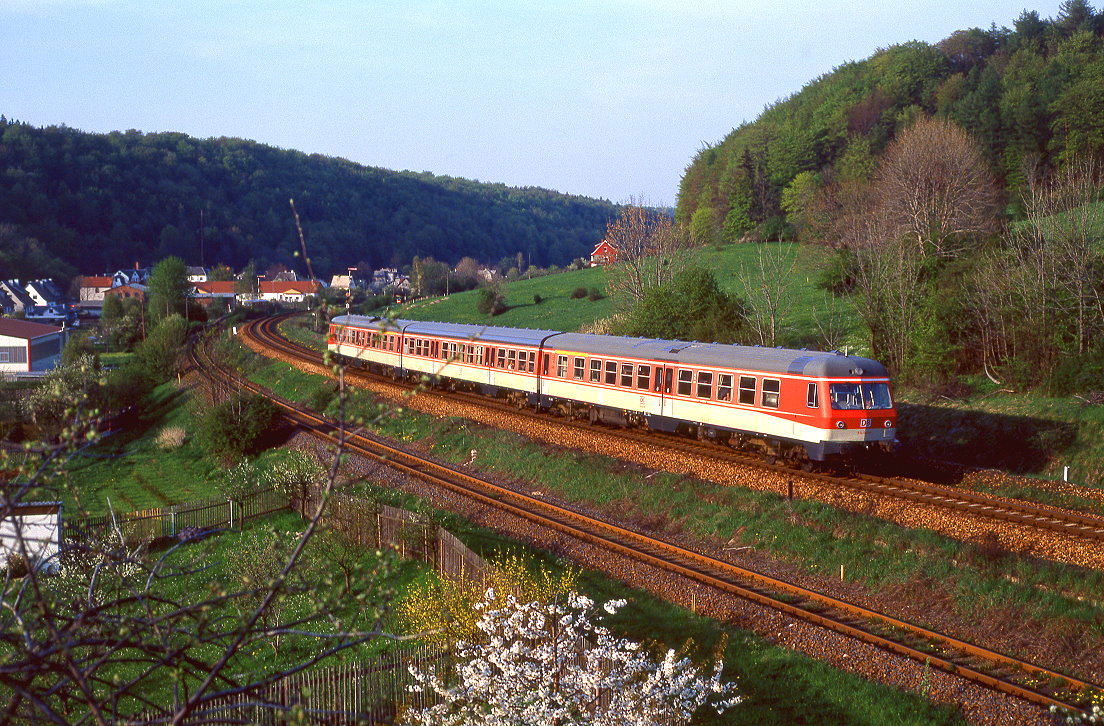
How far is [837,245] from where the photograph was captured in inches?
1868

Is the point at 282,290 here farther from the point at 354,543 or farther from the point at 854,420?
the point at 854,420

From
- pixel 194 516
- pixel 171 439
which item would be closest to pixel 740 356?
pixel 194 516

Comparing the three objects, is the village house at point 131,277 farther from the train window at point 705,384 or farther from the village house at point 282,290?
the train window at point 705,384

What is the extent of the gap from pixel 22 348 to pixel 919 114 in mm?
73642

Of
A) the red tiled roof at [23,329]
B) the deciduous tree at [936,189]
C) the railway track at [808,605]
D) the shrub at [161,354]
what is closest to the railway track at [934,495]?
the railway track at [808,605]

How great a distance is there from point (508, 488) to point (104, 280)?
120m

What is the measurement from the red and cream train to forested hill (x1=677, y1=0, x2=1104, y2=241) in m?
39.5

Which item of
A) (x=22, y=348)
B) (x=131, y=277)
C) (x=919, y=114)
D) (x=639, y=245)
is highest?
(x=919, y=114)

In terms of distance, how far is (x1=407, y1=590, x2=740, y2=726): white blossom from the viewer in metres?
9.07

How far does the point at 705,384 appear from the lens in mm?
22547

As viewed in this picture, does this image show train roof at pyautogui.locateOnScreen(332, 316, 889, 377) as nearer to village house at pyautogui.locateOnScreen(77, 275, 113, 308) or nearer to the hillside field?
the hillside field

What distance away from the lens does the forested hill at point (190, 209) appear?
13675 cm

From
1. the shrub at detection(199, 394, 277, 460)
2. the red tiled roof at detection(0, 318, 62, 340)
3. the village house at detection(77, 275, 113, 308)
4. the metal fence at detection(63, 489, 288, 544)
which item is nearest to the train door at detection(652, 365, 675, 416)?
the metal fence at detection(63, 489, 288, 544)

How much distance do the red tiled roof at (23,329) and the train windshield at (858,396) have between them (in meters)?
61.6
